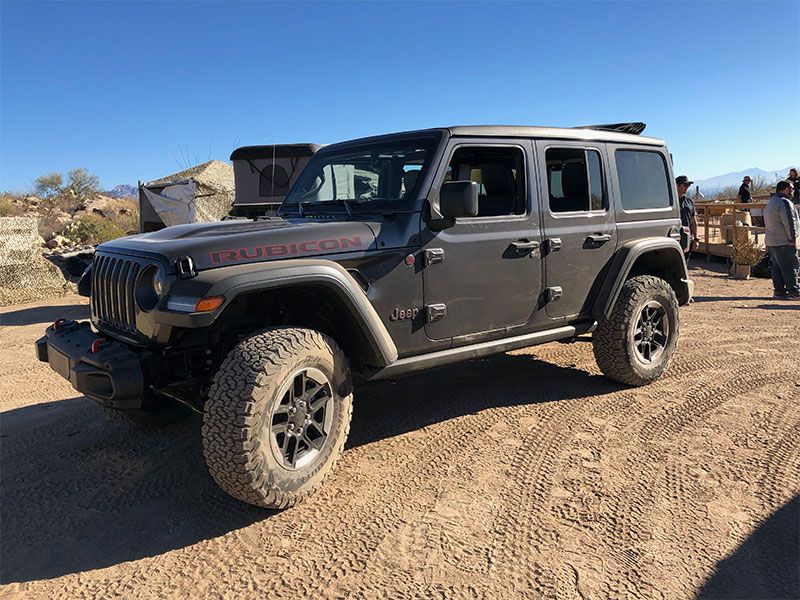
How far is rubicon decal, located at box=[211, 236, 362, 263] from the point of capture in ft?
9.41

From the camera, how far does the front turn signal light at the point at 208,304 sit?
2672mm

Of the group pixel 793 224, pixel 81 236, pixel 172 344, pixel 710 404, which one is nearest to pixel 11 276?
pixel 81 236

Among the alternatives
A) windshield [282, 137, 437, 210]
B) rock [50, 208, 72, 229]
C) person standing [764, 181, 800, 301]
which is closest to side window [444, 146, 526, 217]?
windshield [282, 137, 437, 210]

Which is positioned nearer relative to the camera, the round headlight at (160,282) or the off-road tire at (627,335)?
the round headlight at (160,282)

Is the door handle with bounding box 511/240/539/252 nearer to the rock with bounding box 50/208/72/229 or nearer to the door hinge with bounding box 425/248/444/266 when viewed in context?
the door hinge with bounding box 425/248/444/266

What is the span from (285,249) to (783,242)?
357 inches

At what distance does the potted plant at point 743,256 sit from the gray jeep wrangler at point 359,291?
758 cm

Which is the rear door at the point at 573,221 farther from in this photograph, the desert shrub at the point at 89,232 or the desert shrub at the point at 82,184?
the desert shrub at the point at 82,184

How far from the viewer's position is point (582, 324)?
176 inches

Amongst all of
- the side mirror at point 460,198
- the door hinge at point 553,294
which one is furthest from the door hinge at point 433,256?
the door hinge at point 553,294

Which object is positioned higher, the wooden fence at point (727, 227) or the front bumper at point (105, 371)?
the wooden fence at point (727, 227)

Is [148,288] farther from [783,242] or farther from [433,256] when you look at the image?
[783,242]

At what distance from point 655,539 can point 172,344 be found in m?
2.59

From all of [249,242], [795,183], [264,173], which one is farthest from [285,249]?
[795,183]
